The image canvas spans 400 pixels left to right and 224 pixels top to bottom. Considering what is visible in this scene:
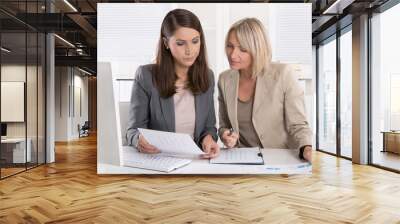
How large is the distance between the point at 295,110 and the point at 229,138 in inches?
42.5

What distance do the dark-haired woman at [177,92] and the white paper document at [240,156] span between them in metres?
0.11

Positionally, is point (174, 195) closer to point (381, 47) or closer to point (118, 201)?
point (118, 201)

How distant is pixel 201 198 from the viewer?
4625 mm

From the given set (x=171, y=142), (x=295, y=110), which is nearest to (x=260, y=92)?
(x=295, y=110)

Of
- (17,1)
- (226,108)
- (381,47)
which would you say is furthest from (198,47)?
(381,47)

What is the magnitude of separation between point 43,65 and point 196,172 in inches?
146

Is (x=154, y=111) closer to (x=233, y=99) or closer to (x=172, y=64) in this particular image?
(x=172, y=64)

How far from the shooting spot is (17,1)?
621 centimetres

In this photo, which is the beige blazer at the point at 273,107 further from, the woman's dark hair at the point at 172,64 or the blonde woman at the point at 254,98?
the woman's dark hair at the point at 172,64

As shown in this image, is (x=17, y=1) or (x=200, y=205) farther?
(x=17, y=1)

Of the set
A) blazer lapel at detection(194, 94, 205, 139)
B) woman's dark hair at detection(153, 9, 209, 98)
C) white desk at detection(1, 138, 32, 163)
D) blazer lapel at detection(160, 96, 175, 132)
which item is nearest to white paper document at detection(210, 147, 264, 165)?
blazer lapel at detection(194, 94, 205, 139)

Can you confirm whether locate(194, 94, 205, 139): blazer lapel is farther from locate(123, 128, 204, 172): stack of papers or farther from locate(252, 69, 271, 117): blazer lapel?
locate(252, 69, 271, 117): blazer lapel

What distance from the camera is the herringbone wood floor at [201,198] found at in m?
3.79

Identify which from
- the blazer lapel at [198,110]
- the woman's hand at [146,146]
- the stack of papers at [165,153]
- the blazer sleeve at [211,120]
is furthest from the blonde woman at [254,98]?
the woman's hand at [146,146]
